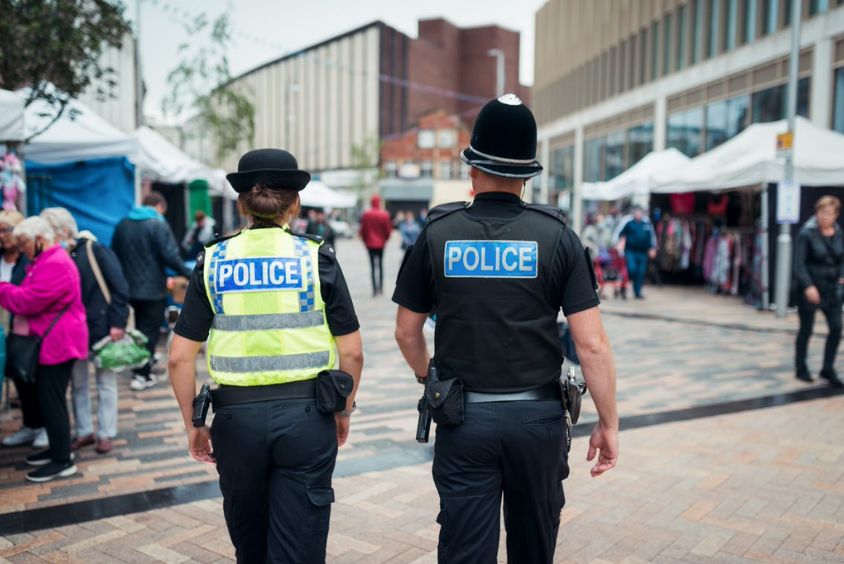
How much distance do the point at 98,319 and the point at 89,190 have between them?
5.41m

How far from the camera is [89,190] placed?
9.93 m

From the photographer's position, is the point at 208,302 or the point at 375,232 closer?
the point at 208,302

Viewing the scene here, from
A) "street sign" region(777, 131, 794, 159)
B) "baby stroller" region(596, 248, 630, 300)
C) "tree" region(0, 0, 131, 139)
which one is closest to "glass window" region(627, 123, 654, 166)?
"baby stroller" region(596, 248, 630, 300)

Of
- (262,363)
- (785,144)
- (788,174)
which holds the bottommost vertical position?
(262,363)

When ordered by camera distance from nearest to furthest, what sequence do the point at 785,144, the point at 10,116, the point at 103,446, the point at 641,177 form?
1. the point at 103,446
2. the point at 10,116
3. the point at 785,144
4. the point at 641,177

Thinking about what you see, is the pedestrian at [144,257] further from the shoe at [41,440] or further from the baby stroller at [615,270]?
the baby stroller at [615,270]

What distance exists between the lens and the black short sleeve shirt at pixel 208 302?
2.62m

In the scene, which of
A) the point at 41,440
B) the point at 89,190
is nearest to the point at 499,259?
the point at 41,440

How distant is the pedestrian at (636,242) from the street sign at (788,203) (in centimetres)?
329

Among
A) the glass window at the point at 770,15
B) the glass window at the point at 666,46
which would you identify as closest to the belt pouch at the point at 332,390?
the glass window at the point at 770,15

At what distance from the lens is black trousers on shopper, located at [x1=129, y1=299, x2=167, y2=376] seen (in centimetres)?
724

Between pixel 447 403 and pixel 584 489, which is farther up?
pixel 447 403

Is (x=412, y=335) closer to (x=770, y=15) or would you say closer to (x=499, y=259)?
(x=499, y=259)

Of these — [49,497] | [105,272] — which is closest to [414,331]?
[49,497]
